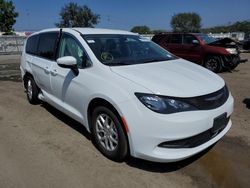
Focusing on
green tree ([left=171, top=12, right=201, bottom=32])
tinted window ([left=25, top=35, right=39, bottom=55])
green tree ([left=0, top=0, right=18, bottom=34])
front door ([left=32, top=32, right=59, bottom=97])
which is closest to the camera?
front door ([left=32, top=32, right=59, bottom=97])

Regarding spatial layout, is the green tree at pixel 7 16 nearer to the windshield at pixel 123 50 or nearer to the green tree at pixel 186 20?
the windshield at pixel 123 50

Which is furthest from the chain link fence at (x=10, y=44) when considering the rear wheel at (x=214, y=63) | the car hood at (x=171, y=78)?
the car hood at (x=171, y=78)

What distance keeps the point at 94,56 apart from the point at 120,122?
1.10 meters

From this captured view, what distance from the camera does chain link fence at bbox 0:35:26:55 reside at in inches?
885

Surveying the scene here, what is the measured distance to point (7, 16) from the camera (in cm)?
4481

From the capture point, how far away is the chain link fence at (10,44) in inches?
885

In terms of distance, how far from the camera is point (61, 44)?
15.3 ft

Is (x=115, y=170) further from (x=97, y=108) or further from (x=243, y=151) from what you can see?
(x=243, y=151)

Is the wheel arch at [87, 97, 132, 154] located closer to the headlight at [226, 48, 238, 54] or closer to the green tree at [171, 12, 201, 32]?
the headlight at [226, 48, 238, 54]

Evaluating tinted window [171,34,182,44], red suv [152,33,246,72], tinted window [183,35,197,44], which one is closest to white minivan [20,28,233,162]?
red suv [152,33,246,72]

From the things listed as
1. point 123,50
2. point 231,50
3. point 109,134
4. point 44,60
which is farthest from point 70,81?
point 231,50

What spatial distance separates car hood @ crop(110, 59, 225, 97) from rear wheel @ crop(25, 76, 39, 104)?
2.82 m

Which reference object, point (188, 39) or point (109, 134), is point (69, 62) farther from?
point (188, 39)

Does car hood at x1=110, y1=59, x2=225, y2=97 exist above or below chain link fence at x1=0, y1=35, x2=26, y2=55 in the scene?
above
